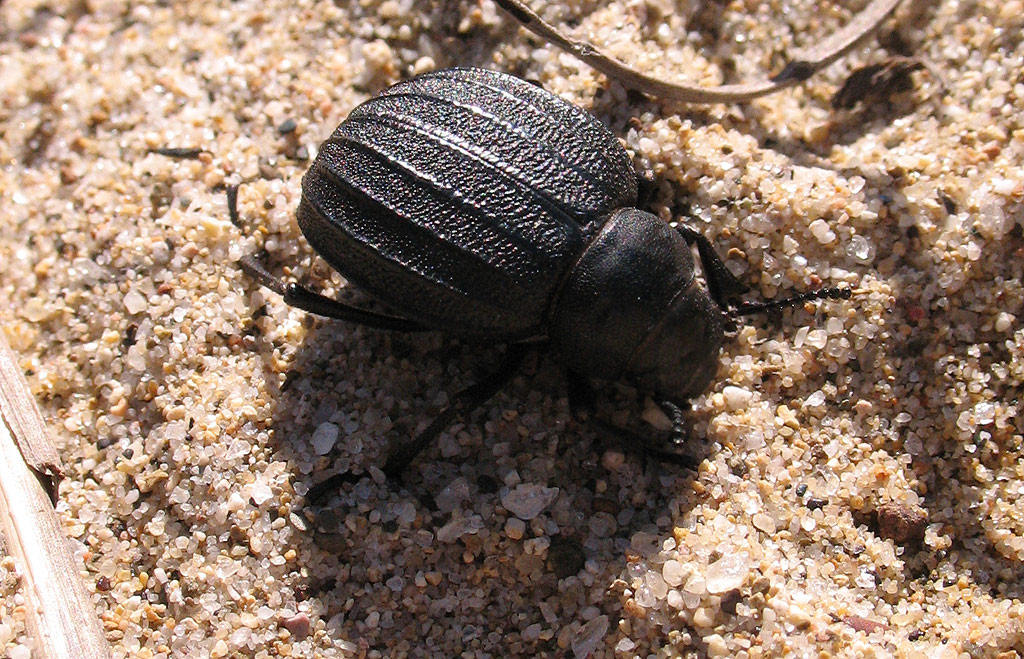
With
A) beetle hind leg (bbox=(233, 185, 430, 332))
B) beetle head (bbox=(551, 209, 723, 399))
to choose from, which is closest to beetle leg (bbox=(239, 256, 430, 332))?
beetle hind leg (bbox=(233, 185, 430, 332))

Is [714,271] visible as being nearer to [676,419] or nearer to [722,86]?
[676,419]

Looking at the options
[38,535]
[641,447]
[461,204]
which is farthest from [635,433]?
[38,535]

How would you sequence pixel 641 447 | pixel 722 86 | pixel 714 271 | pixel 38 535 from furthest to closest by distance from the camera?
pixel 722 86, pixel 714 271, pixel 641 447, pixel 38 535

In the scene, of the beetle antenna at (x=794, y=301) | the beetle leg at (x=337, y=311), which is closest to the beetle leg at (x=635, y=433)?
the beetle antenna at (x=794, y=301)

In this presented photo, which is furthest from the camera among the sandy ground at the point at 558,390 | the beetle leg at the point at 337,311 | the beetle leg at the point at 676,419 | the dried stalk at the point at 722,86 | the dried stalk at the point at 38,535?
the dried stalk at the point at 722,86

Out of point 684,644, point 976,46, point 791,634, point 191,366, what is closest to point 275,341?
point 191,366

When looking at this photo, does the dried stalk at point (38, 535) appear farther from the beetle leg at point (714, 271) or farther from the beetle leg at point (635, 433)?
the beetle leg at point (714, 271)
